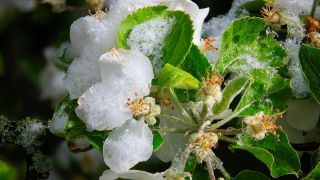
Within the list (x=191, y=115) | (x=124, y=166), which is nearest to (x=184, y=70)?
(x=191, y=115)

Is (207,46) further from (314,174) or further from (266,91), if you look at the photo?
(314,174)

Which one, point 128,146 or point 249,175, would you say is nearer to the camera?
point 128,146

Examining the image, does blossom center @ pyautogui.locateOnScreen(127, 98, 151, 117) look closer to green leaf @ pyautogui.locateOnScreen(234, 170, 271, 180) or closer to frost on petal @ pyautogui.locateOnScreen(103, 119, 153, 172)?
frost on petal @ pyautogui.locateOnScreen(103, 119, 153, 172)

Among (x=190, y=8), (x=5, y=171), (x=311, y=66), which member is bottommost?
(x=5, y=171)

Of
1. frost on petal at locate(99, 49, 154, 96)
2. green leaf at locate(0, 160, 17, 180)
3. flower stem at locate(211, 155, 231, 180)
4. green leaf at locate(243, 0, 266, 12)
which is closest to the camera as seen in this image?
frost on petal at locate(99, 49, 154, 96)

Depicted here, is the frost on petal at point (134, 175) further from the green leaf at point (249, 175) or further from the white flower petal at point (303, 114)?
the white flower petal at point (303, 114)

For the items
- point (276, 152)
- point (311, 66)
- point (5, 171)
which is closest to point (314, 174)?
point (276, 152)

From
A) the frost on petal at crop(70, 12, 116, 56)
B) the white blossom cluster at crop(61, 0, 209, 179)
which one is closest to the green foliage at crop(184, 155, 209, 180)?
the white blossom cluster at crop(61, 0, 209, 179)
